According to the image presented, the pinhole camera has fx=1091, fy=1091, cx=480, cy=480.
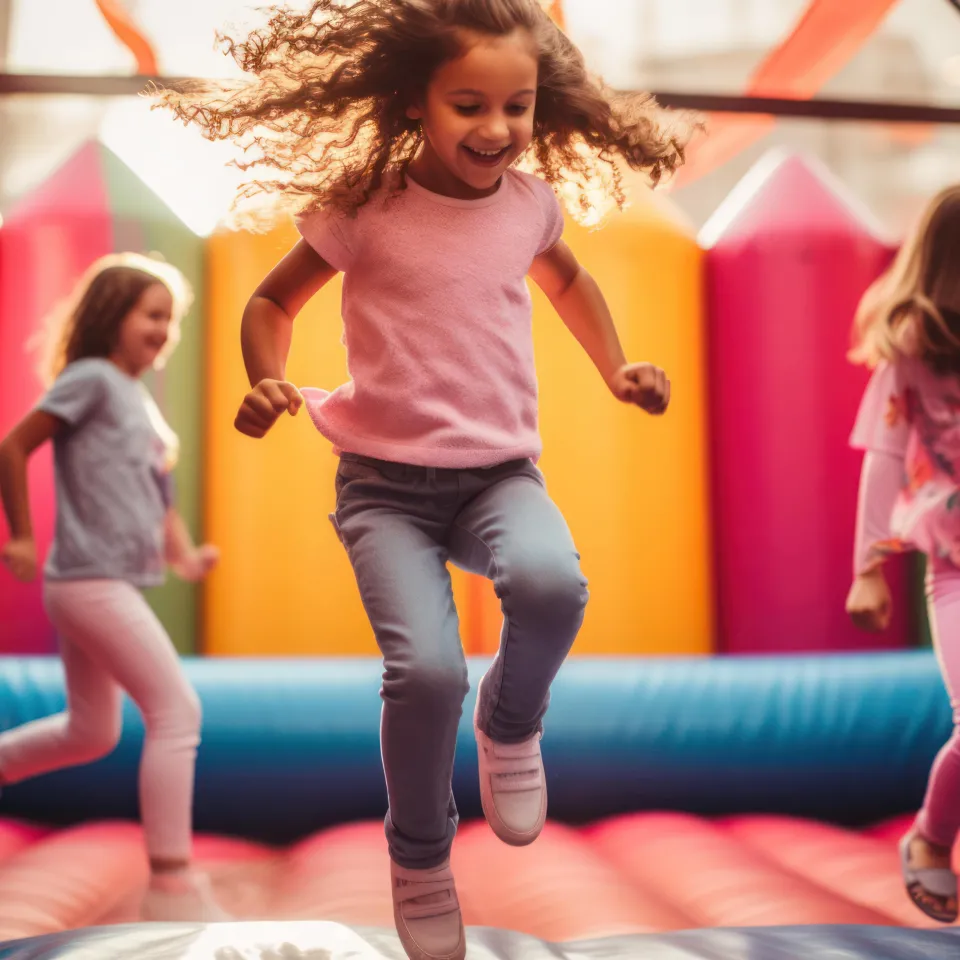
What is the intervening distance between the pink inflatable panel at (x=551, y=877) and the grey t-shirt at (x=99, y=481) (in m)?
0.57

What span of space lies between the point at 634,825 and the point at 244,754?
862mm

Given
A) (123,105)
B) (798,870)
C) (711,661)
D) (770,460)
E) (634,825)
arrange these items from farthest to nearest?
(123,105)
(770,460)
(711,661)
(634,825)
(798,870)

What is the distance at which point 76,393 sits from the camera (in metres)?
1.90

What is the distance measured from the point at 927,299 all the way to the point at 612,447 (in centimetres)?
116

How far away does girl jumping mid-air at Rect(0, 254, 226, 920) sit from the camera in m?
1.85

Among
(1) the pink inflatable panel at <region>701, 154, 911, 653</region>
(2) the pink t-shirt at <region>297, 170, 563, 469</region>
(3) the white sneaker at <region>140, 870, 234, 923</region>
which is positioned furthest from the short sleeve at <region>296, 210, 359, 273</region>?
(1) the pink inflatable panel at <region>701, 154, 911, 653</region>

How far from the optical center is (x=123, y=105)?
3.38 m

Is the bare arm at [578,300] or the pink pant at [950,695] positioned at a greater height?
the bare arm at [578,300]

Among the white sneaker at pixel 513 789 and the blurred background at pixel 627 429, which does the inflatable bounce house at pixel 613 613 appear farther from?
the white sneaker at pixel 513 789

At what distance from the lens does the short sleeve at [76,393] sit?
188 centimetres

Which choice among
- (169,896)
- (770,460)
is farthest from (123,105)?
(169,896)

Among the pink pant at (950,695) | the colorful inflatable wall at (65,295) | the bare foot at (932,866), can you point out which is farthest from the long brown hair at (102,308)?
the bare foot at (932,866)

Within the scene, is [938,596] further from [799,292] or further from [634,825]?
[799,292]

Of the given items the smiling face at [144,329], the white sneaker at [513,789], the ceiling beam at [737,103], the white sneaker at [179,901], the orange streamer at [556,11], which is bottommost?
the white sneaker at [179,901]
